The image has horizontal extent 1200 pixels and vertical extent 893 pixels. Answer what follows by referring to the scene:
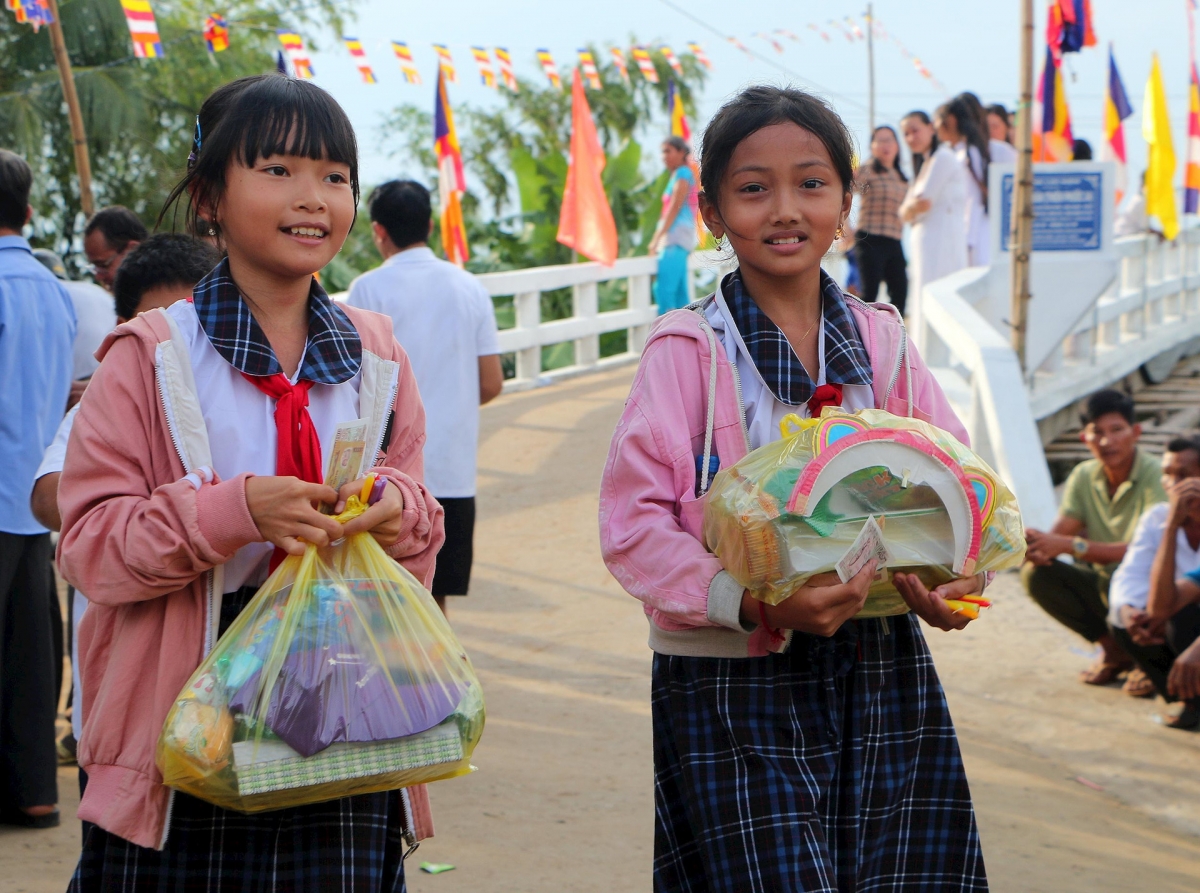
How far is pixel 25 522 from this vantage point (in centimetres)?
393

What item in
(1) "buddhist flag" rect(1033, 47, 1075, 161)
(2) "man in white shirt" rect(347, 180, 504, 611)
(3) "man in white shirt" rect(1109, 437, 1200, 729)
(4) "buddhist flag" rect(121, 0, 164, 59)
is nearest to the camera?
(3) "man in white shirt" rect(1109, 437, 1200, 729)

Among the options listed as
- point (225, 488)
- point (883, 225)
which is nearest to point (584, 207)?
point (883, 225)

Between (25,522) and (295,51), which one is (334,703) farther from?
(295,51)

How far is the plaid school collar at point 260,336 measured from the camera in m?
2.06

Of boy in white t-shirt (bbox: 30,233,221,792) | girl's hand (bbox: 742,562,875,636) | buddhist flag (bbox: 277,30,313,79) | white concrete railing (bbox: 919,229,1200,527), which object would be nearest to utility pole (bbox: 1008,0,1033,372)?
white concrete railing (bbox: 919,229,1200,527)

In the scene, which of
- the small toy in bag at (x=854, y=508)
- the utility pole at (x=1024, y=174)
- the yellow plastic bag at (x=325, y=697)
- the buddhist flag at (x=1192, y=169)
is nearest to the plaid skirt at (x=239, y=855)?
the yellow plastic bag at (x=325, y=697)

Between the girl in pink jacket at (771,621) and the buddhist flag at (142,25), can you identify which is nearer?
the girl in pink jacket at (771,621)

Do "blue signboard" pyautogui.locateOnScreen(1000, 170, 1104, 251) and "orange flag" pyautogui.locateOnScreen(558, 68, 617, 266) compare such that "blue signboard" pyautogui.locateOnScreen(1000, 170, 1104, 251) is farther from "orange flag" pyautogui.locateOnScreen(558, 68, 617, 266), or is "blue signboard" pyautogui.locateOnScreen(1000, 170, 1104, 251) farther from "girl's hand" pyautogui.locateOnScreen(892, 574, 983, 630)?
"girl's hand" pyautogui.locateOnScreen(892, 574, 983, 630)

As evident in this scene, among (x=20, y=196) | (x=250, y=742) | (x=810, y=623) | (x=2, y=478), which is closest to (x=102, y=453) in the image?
(x=250, y=742)

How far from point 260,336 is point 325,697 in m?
0.58

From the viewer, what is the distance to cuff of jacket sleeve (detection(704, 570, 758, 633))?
6.92ft

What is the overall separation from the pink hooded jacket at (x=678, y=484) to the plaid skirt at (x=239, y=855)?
22.6 inches

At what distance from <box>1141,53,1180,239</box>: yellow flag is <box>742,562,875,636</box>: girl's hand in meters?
11.5

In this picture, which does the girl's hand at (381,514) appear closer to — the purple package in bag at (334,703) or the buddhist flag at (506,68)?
the purple package in bag at (334,703)
